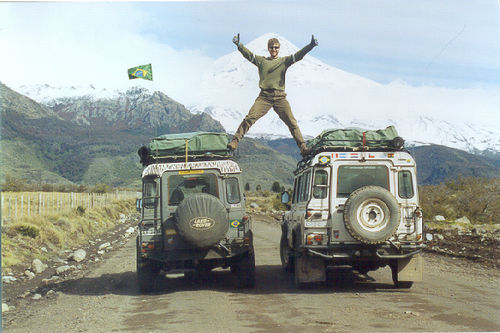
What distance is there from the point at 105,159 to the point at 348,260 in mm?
140969

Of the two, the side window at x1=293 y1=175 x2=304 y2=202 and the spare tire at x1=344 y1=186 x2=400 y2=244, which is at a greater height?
the side window at x1=293 y1=175 x2=304 y2=202

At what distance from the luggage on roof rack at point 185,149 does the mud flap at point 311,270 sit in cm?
292

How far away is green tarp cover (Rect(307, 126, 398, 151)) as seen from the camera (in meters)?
12.1

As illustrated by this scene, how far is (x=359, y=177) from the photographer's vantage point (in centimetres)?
1193

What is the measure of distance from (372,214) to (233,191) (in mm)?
3185

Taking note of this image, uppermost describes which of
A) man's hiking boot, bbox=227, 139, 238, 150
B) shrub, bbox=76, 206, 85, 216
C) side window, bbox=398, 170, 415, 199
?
man's hiking boot, bbox=227, 139, 238, 150

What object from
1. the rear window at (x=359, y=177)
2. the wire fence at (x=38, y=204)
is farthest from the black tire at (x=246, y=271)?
the wire fence at (x=38, y=204)

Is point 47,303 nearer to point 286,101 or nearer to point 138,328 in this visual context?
point 138,328

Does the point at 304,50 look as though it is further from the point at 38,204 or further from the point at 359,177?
the point at 38,204

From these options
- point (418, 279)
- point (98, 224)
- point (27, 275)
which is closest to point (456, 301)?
point (418, 279)

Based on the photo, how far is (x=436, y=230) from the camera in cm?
2491

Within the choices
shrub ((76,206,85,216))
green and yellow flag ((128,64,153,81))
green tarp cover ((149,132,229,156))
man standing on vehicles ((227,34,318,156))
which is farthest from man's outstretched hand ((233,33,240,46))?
shrub ((76,206,85,216))

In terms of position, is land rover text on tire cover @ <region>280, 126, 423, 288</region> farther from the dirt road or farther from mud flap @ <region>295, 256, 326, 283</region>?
the dirt road

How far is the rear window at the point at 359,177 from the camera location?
11.9m
